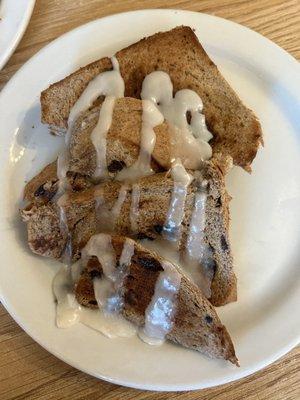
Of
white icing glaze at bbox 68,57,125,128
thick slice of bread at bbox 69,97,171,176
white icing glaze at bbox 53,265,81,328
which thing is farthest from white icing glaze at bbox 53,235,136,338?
white icing glaze at bbox 68,57,125,128

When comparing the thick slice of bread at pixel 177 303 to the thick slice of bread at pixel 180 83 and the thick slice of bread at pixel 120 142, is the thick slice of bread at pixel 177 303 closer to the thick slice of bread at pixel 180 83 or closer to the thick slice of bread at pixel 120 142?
the thick slice of bread at pixel 120 142

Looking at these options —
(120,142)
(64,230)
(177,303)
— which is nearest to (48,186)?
(64,230)

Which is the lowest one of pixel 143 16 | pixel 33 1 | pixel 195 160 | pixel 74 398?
pixel 74 398

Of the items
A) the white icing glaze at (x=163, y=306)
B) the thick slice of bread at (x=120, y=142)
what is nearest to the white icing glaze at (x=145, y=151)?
the thick slice of bread at (x=120, y=142)

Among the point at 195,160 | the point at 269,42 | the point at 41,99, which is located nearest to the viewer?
the point at 195,160

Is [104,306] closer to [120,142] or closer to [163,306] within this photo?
[163,306]

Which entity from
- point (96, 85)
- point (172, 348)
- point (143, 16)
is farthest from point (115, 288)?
point (143, 16)

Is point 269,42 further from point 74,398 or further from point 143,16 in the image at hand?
point 74,398
